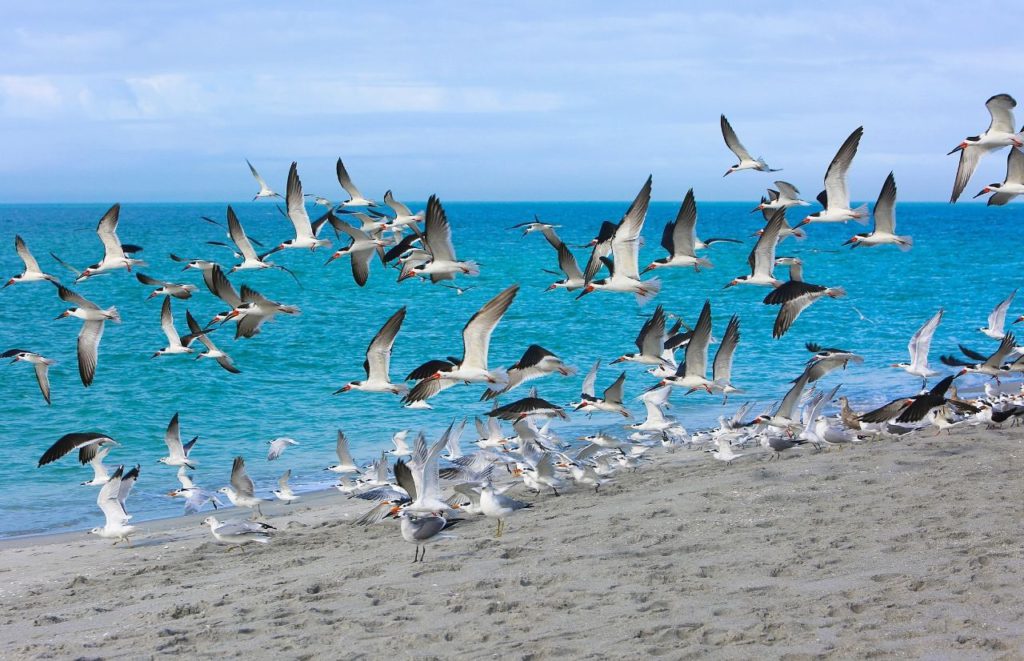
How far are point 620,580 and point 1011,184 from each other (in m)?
8.84

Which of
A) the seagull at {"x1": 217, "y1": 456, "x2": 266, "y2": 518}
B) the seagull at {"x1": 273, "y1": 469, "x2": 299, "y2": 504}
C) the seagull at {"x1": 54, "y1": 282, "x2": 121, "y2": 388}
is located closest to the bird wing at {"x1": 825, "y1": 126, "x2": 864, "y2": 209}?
the seagull at {"x1": 273, "y1": 469, "x2": 299, "y2": 504}

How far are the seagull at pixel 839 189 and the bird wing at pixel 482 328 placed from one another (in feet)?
15.3

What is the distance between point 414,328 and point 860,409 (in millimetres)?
18179

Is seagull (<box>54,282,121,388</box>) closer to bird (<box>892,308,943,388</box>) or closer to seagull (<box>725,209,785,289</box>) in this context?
seagull (<box>725,209,785,289</box>)

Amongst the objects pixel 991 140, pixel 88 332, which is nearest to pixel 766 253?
pixel 991 140

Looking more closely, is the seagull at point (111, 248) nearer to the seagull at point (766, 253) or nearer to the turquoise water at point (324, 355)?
the turquoise water at point (324, 355)

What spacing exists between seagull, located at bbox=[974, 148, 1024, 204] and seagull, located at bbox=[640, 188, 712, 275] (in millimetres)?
3687

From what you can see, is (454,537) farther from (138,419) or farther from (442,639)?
(138,419)

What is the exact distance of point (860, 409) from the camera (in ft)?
65.2

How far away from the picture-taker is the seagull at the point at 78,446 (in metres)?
13.2

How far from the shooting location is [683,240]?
14.2m

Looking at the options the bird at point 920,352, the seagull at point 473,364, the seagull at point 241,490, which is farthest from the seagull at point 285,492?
the bird at point 920,352

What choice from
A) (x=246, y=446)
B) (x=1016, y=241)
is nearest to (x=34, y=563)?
(x=246, y=446)

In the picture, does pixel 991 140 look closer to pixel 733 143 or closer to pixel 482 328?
pixel 733 143
